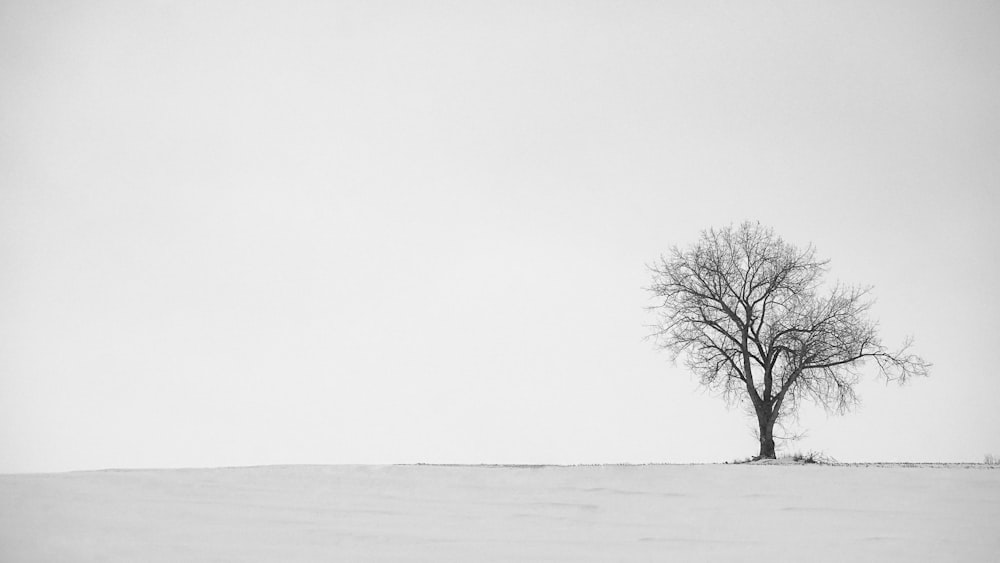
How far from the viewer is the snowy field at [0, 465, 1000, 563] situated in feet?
18.4

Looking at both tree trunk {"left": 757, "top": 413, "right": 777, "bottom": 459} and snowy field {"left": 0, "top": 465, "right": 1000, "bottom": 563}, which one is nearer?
snowy field {"left": 0, "top": 465, "right": 1000, "bottom": 563}

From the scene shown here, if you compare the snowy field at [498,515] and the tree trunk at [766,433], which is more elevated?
the tree trunk at [766,433]

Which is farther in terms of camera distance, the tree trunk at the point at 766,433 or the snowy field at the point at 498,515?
the tree trunk at the point at 766,433

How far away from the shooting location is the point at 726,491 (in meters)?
8.14

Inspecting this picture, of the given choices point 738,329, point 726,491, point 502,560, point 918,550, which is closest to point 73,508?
point 502,560

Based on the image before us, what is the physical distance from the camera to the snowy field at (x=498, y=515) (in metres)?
5.62

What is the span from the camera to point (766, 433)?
16703 mm

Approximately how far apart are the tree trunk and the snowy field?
24.0 ft

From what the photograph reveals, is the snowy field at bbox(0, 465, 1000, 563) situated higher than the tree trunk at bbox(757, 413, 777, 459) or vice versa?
the tree trunk at bbox(757, 413, 777, 459)

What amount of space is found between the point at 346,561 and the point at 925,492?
626cm

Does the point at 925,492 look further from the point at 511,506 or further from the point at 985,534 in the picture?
the point at 511,506

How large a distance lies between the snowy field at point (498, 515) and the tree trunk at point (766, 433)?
24.0 feet

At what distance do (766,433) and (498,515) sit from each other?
1153 cm

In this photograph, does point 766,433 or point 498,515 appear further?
point 766,433
